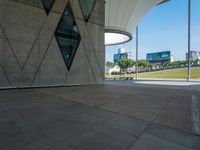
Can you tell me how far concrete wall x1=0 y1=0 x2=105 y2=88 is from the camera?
412 inches

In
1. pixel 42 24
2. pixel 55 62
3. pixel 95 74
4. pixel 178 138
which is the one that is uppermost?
pixel 42 24

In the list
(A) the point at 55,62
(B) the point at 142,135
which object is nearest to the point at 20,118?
(B) the point at 142,135

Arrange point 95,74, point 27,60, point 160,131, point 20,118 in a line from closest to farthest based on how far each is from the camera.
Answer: point 160,131
point 20,118
point 27,60
point 95,74

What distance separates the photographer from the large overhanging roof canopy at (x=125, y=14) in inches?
1104

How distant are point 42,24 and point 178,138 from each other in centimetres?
1212

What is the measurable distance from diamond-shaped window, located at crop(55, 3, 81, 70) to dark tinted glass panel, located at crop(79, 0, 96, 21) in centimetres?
158

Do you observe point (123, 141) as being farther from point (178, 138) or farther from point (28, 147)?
point (28, 147)

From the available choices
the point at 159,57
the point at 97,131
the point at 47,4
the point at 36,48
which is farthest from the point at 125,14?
the point at 159,57

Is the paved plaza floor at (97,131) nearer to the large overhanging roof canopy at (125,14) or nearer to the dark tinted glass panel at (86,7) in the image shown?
the dark tinted glass panel at (86,7)

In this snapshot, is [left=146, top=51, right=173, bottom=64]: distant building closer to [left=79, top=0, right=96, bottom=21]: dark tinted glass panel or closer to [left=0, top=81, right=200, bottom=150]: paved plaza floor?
[left=79, top=0, right=96, bottom=21]: dark tinted glass panel

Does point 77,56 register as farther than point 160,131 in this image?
Yes

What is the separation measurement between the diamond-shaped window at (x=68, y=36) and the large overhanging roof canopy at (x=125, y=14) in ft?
53.1

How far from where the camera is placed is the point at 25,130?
323cm

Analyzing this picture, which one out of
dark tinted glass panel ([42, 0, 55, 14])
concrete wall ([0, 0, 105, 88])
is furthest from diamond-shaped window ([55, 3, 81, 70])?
dark tinted glass panel ([42, 0, 55, 14])
